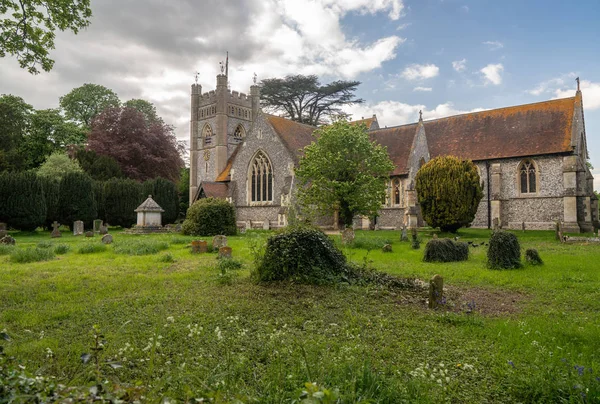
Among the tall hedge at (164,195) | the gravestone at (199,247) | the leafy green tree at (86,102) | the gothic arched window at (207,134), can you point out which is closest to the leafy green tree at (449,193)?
the gravestone at (199,247)

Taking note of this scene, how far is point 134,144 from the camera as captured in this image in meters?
36.9

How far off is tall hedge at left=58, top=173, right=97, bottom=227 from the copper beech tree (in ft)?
35.9

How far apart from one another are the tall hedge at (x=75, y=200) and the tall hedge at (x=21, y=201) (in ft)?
6.53

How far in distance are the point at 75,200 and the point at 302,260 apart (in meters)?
23.6

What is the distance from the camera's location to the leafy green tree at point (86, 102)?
43.6m

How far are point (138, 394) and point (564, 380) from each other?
3.21 m

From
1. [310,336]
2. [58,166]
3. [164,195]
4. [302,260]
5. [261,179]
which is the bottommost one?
[310,336]

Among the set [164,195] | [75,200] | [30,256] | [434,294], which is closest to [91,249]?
[30,256]

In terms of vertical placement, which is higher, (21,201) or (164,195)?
(164,195)

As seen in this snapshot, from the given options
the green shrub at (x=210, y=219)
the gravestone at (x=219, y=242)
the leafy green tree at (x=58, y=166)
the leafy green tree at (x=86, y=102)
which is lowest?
the gravestone at (x=219, y=242)

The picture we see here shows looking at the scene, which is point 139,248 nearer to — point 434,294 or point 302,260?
point 302,260

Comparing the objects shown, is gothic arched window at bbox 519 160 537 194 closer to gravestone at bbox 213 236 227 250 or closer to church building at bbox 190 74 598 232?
church building at bbox 190 74 598 232

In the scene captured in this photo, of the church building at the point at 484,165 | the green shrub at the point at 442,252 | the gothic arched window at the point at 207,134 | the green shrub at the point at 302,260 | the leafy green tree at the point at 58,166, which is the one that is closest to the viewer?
the green shrub at the point at 302,260

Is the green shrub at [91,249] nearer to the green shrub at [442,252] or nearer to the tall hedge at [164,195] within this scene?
the green shrub at [442,252]
